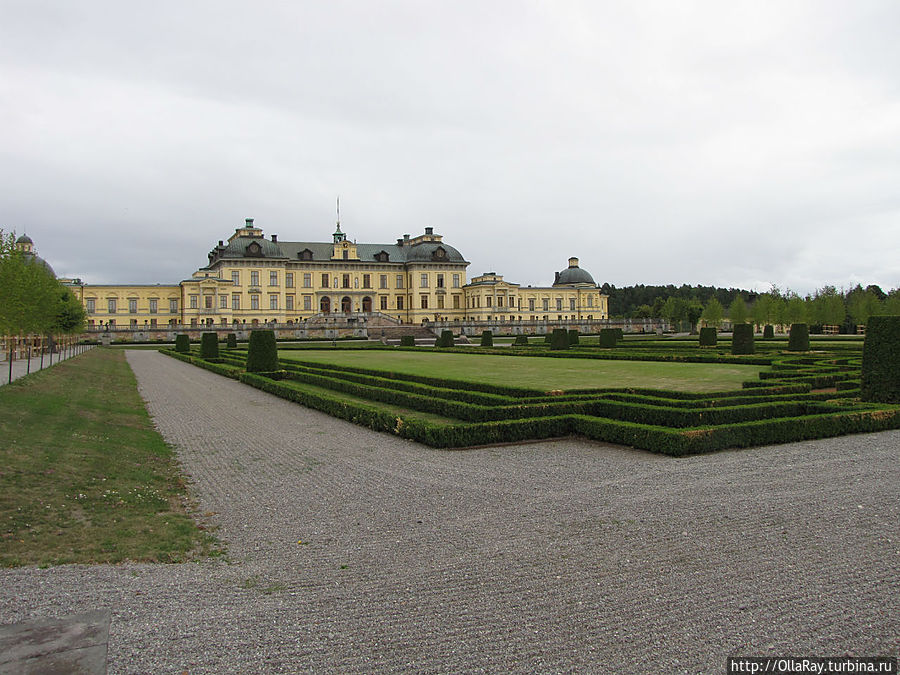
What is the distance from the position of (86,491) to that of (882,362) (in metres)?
12.0

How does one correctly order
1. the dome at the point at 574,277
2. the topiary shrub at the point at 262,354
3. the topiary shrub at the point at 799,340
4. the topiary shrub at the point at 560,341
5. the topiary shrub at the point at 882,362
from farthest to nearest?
1. the dome at the point at 574,277
2. the topiary shrub at the point at 560,341
3. the topiary shrub at the point at 799,340
4. the topiary shrub at the point at 262,354
5. the topiary shrub at the point at 882,362

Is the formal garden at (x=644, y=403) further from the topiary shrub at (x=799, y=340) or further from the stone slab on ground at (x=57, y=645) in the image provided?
the topiary shrub at (x=799, y=340)

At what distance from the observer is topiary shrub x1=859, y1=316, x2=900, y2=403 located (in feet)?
34.7

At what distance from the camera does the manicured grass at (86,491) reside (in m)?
4.71

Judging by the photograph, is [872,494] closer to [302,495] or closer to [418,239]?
[302,495]

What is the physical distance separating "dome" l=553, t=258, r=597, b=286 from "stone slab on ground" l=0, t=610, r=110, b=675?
73.4m

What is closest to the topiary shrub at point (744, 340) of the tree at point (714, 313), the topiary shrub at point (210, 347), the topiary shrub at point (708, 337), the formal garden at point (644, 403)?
the formal garden at point (644, 403)

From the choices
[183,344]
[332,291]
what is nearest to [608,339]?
[183,344]

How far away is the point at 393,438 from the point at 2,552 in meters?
5.74

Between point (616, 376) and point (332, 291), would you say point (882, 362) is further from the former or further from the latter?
point (332, 291)

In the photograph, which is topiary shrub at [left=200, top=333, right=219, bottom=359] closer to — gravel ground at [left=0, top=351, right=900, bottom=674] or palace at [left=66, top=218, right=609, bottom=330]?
gravel ground at [left=0, top=351, right=900, bottom=674]

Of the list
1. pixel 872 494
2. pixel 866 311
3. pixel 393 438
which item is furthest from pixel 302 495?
pixel 866 311

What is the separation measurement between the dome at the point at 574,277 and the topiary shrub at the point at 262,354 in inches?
2309

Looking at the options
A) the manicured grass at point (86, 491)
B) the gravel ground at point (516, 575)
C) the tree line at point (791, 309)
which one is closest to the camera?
the gravel ground at point (516, 575)
